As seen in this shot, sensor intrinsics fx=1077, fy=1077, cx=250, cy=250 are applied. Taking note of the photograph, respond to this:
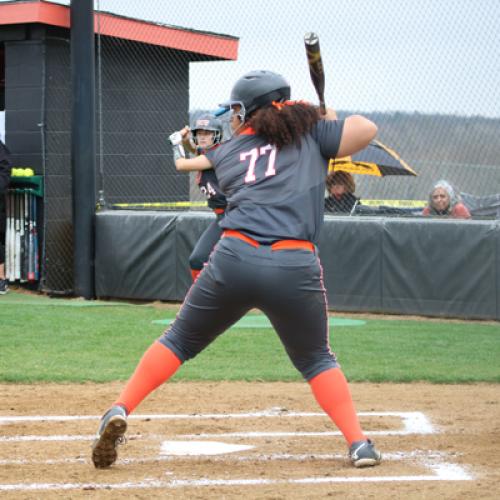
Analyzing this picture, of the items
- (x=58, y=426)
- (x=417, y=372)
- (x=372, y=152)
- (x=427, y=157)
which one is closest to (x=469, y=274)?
(x=427, y=157)

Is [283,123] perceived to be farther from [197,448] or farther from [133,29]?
[133,29]

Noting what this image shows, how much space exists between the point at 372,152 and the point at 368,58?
59.3 inches

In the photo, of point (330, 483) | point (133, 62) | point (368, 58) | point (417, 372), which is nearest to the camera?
point (330, 483)

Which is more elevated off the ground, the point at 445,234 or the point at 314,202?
the point at 314,202

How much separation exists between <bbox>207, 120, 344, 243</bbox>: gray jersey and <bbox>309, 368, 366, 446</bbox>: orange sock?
60cm

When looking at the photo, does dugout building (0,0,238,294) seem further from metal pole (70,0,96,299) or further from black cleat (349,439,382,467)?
black cleat (349,439,382,467)

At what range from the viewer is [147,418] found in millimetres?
5824

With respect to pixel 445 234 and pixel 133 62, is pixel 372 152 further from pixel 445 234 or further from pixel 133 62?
pixel 133 62

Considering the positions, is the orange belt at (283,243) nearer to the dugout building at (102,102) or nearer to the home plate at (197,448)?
the home plate at (197,448)

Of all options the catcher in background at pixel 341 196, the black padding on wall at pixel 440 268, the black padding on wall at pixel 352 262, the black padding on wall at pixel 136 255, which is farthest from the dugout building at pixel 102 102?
the black padding on wall at pixel 440 268

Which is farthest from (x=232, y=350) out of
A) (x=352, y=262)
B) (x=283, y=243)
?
(x=283, y=243)

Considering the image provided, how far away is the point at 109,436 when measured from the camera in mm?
4398

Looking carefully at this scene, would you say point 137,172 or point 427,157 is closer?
point 427,157

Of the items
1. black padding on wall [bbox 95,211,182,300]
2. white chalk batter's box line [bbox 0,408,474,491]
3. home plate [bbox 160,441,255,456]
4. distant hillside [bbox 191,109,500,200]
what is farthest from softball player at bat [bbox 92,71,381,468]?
black padding on wall [bbox 95,211,182,300]
